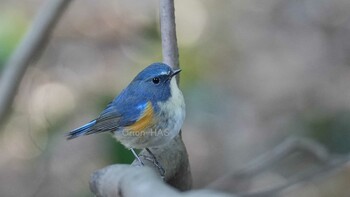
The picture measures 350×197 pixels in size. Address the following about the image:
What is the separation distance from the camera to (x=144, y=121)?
2607 millimetres

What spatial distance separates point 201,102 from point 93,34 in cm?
210

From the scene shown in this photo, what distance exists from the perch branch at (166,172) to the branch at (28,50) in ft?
1.05

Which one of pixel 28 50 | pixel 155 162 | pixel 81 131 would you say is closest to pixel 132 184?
pixel 28 50

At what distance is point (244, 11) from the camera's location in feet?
18.5

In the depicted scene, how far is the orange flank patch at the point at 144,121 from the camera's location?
259cm

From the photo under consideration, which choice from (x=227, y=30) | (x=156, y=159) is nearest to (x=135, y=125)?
(x=156, y=159)

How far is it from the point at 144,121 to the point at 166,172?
587mm

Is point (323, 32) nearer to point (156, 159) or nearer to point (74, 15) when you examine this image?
point (74, 15)

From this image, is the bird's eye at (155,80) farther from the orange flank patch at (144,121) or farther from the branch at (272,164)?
the branch at (272,164)

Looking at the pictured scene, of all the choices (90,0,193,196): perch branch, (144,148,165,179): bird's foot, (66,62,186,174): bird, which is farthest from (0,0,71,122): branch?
(66,62,186,174): bird

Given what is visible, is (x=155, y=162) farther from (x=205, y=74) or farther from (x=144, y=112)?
(x=205, y=74)

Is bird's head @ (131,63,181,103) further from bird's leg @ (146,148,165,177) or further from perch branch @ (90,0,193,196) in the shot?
bird's leg @ (146,148,165,177)

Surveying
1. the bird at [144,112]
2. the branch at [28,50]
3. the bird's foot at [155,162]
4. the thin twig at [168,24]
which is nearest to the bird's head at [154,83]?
the bird at [144,112]

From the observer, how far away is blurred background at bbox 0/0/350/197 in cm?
436
